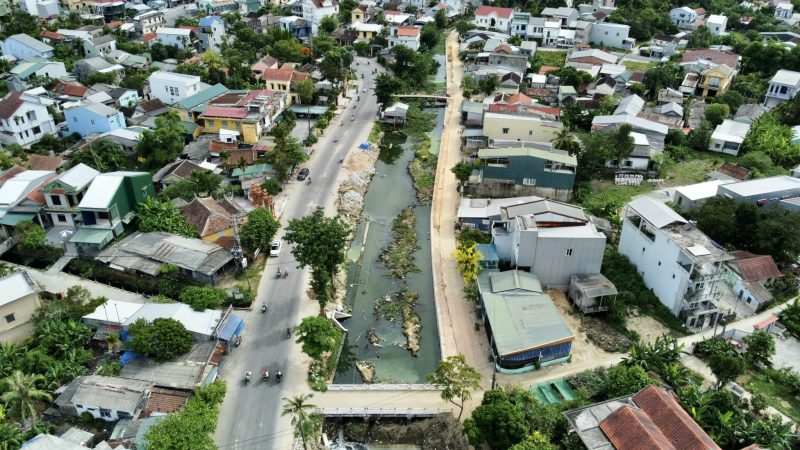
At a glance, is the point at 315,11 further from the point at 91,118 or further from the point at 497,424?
the point at 497,424

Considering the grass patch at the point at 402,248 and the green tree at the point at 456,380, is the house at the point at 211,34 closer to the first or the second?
the grass patch at the point at 402,248

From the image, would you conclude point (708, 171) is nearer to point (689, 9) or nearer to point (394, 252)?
point (394, 252)

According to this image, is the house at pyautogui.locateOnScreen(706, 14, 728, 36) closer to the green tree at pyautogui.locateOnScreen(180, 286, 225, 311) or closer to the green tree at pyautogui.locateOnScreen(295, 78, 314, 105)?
the green tree at pyautogui.locateOnScreen(295, 78, 314, 105)

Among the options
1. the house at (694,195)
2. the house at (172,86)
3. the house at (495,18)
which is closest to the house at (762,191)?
the house at (694,195)

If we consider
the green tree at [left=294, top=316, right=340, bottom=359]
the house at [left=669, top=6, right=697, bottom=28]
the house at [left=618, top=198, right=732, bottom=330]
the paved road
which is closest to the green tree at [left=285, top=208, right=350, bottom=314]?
the paved road

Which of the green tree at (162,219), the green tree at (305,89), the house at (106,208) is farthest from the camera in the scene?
the green tree at (305,89)
